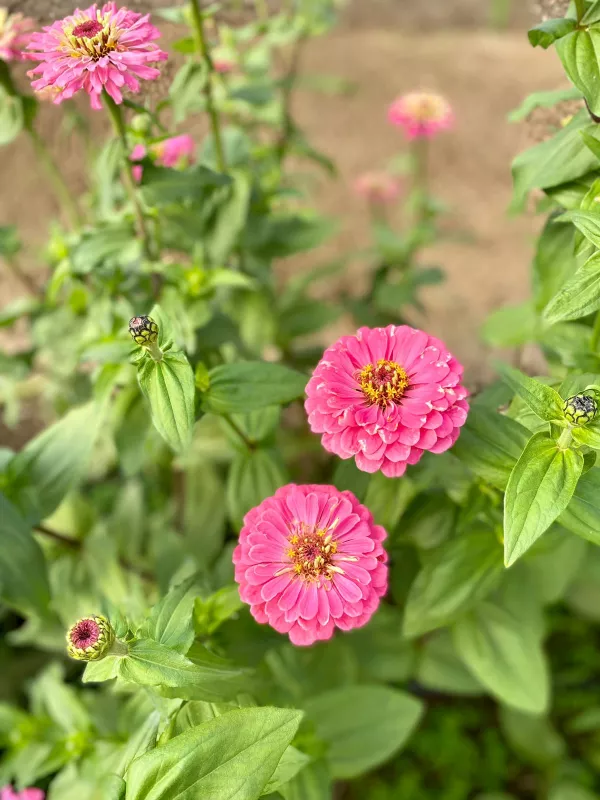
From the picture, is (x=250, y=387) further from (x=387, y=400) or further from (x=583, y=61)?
(x=583, y=61)

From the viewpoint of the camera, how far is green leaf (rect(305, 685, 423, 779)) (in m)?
0.89

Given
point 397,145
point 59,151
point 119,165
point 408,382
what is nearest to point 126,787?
point 408,382

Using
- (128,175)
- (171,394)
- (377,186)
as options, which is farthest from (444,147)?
(171,394)

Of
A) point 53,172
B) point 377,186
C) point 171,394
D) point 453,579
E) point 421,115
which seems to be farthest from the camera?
point 377,186

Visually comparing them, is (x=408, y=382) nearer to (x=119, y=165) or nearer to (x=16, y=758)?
(x=119, y=165)

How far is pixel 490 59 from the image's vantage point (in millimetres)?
2377

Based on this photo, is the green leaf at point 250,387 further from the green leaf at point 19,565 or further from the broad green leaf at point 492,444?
the green leaf at point 19,565

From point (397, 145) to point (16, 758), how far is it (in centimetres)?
194

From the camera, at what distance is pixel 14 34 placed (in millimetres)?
794

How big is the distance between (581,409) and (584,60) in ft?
1.11

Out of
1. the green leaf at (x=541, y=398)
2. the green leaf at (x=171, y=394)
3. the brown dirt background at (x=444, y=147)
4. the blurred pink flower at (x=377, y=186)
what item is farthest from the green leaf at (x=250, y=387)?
the brown dirt background at (x=444, y=147)

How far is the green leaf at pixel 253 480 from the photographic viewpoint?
81 centimetres

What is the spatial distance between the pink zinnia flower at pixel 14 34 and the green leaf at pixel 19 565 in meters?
0.50

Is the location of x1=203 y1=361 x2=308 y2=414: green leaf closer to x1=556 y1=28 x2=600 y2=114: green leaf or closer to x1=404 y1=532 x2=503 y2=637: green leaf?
x1=404 y1=532 x2=503 y2=637: green leaf
